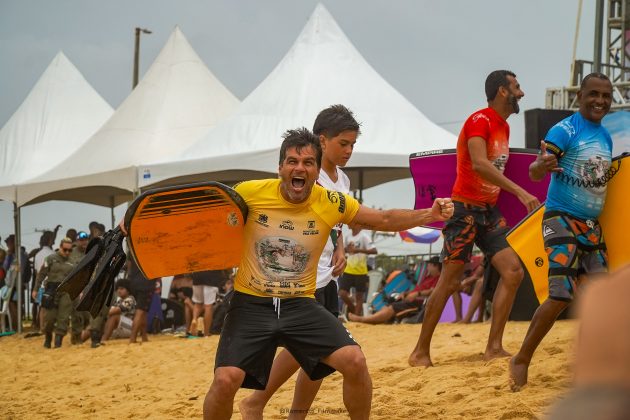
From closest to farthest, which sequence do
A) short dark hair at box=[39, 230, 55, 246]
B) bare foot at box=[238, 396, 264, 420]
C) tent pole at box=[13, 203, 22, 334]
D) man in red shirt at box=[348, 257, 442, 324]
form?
bare foot at box=[238, 396, 264, 420] → man in red shirt at box=[348, 257, 442, 324] → tent pole at box=[13, 203, 22, 334] → short dark hair at box=[39, 230, 55, 246]

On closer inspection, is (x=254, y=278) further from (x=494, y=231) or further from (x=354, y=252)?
(x=354, y=252)

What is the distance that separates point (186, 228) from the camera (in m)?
4.88

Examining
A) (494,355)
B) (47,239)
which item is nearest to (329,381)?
(494,355)

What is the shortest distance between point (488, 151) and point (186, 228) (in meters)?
2.61

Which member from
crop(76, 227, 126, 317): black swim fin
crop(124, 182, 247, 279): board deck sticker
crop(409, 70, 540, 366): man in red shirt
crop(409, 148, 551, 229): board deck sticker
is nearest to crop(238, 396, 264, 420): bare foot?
crop(124, 182, 247, 279): board deck sticker

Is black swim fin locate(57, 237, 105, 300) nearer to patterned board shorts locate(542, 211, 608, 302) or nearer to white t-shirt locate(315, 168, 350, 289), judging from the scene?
white t-shirt locate(315, 168, 350, 289)

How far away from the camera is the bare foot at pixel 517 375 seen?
563cm

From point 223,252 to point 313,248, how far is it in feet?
1.76

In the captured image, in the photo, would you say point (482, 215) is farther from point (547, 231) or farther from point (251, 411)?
point (251, 411)

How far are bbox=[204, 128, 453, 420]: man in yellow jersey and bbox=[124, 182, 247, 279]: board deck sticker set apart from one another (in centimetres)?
13

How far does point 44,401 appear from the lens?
821 cm

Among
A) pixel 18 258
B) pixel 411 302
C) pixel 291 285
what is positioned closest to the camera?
pixel 291 285

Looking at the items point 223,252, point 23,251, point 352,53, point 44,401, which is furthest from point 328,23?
point 223,252

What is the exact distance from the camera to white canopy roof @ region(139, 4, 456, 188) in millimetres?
14414
